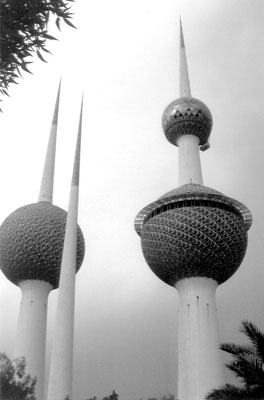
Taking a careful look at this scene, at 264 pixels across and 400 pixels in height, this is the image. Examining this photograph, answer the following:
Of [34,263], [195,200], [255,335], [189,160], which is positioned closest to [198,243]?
[195,200]

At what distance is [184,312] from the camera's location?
56.7m

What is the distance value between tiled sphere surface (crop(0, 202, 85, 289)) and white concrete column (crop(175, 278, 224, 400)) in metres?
16.2

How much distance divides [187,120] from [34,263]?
27400 millimetres

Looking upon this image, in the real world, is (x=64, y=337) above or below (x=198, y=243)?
below

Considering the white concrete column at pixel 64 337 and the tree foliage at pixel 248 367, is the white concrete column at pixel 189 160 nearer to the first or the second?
the white concrete column at pixel 64 337

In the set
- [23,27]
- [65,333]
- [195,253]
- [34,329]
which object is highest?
[195,253]

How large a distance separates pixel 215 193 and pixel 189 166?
6666mm

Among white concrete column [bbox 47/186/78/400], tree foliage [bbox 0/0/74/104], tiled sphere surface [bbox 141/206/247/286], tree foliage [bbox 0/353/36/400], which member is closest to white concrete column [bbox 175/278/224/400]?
tiled sphere surface [bbox 141/206/247/286]

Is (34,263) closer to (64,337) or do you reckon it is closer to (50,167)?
(50,167)

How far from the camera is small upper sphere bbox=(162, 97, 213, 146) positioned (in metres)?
71.3

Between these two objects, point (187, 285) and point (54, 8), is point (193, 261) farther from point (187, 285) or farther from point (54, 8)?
point (54, 8)

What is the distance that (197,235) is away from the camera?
6125 centimetres

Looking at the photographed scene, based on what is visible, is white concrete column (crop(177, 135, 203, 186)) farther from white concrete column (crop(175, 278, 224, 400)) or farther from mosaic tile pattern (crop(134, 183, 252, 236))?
white concrete column (crop(175, 278, 224, 400))

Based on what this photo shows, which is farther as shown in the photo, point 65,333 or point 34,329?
point 34,329
